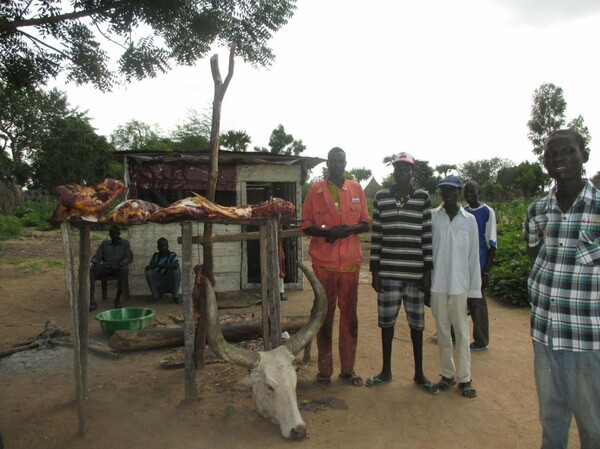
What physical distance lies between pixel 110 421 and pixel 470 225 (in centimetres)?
364

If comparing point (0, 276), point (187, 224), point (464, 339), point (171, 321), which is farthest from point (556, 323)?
point (0, 276)

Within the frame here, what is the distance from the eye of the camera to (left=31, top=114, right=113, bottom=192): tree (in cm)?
2446

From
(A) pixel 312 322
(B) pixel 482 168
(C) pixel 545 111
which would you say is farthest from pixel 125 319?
(B) pixel 482 168

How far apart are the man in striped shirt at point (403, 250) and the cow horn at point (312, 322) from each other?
59cm

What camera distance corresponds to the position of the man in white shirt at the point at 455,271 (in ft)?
13.0

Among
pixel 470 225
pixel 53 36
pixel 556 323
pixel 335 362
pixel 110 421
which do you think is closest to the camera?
pixel 556 323

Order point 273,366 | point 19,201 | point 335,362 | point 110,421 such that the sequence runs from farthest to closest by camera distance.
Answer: point 19,201
point 335,362
point 110,421
point 273,366

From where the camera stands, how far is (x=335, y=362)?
505 centimetres

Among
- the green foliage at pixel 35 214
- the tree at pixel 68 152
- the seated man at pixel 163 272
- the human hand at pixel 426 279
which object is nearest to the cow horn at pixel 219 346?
the human hand at pixel 426 279

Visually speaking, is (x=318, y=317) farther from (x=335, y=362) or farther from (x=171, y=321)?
(x=171, y=321)

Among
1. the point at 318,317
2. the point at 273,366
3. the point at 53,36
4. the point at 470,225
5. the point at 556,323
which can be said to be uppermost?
the point at 53,36

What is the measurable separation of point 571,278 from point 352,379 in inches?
102

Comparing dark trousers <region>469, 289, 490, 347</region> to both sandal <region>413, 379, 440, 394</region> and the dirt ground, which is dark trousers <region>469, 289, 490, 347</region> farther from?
sandal <region>413, 379, 440, 394</region>

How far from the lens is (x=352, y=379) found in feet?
14.3
